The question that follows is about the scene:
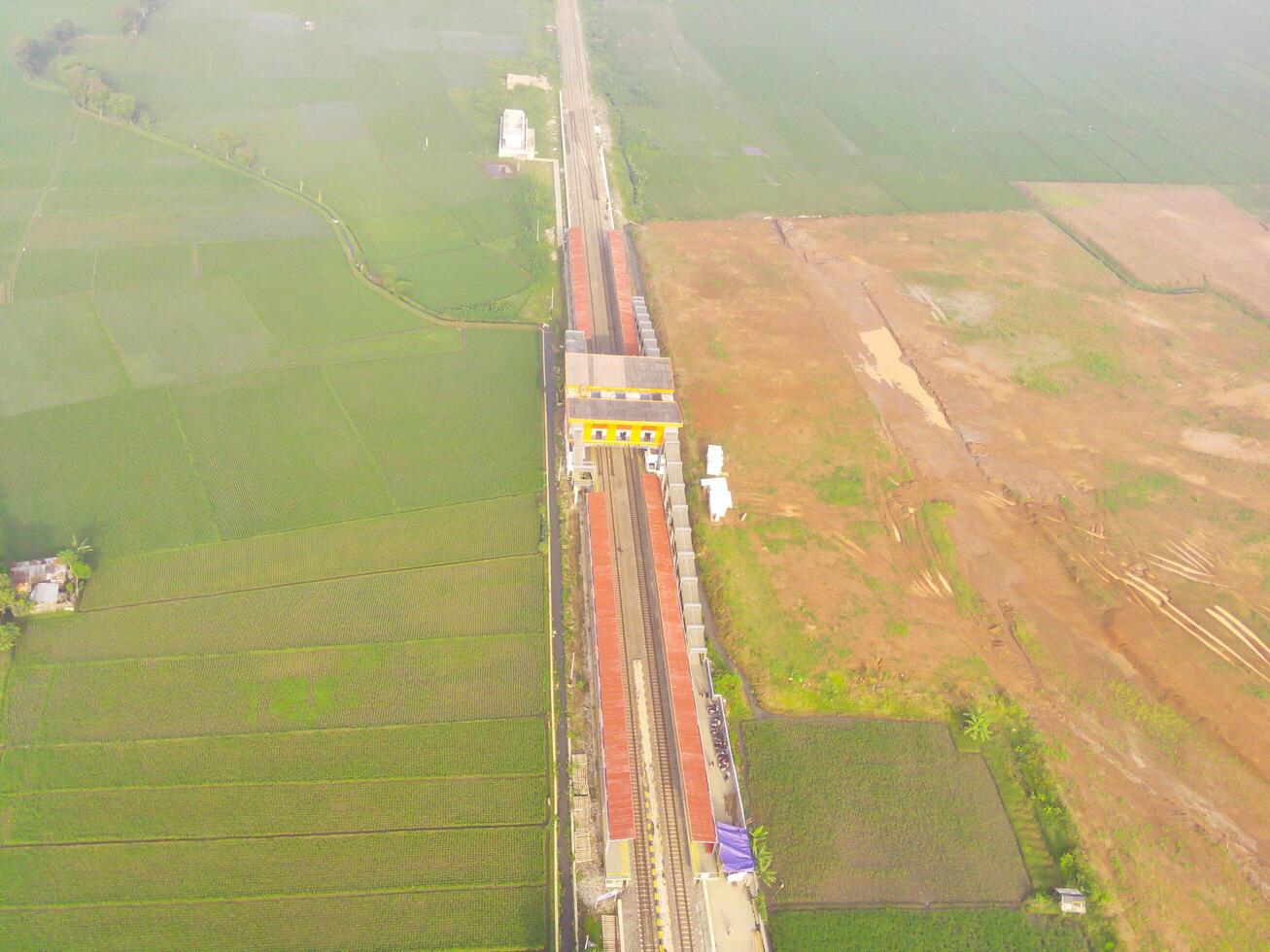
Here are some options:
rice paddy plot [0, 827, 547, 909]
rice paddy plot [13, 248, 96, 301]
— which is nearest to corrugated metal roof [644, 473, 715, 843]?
rice paddy plot [0, 827, 547, 909]

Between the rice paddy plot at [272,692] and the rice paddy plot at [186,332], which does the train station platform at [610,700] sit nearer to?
the rice paddy plot at [272,692]

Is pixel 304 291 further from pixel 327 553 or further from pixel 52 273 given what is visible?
pixel 327 553

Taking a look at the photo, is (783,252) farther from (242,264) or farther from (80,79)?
(80,79)

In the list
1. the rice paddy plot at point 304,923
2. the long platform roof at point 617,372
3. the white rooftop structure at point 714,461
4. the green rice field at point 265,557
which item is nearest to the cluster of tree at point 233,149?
the green rice field at point 265,557

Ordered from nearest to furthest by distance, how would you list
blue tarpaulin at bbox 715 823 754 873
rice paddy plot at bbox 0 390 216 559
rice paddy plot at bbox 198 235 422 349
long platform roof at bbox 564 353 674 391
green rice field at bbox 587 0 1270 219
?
1. blue tarpaulin at bbox 715 823 754 873
2. rice paddy plot at bbox 0 390 216 559
3. long platform roof at bbox 564 353 674 391
4. rice paddy plot at bbox 198 235 422 349
5. green rice field at bbox 587 0 1270 219

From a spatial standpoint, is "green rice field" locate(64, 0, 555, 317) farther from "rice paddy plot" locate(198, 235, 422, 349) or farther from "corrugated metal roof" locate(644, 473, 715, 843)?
"corrugated metal roof" locate(644, 473, 715, 843)

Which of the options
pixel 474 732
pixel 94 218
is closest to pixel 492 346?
pixel 474 732
